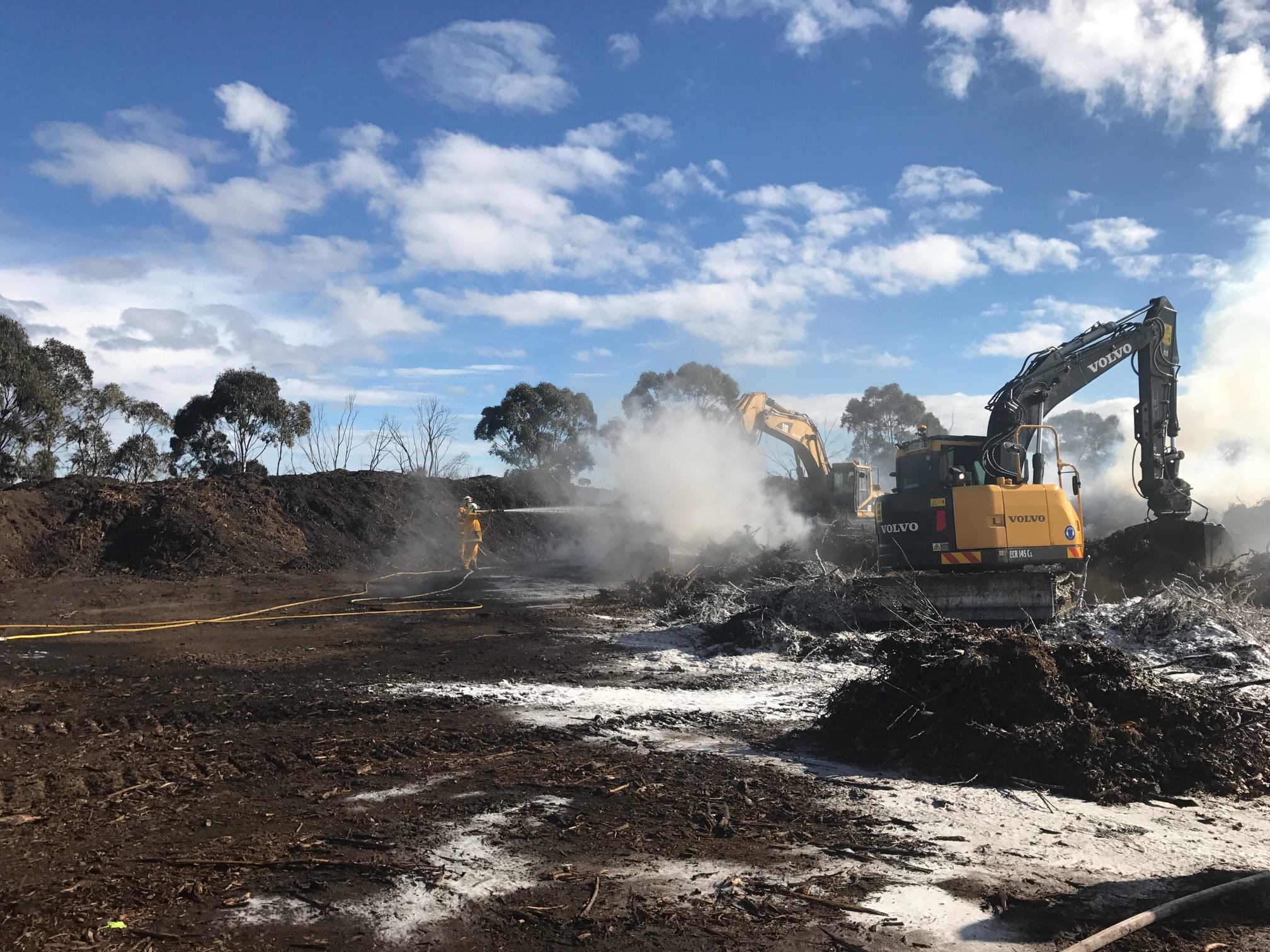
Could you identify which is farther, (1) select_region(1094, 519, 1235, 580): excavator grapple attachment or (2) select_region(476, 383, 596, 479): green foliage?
(2) select_region(476, 383, 596, 479): green foliage

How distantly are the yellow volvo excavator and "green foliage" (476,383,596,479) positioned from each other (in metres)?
20.0

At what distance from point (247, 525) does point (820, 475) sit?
17764mm

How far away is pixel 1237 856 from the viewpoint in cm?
462

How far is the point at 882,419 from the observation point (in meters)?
59.1

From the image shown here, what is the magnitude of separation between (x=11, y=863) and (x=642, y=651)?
8.46 meters

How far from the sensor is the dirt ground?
148 inches

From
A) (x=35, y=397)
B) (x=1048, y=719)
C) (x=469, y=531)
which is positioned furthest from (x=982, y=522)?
(x=35, y=397)

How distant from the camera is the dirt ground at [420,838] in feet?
12.3

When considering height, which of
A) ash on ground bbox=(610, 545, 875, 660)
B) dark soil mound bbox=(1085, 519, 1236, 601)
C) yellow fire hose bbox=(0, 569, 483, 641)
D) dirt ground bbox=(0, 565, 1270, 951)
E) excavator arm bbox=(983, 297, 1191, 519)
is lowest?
yellow fire hose bbox=(0, 569, 483, 641)

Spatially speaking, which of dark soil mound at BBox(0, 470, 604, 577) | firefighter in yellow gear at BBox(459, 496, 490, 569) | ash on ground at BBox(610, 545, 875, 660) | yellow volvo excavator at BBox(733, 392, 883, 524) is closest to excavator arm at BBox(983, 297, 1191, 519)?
ash on ground at BBox(610, 545, 875, 660)

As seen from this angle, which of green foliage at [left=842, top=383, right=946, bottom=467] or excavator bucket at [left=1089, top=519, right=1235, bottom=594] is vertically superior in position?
green foliage at [left=842, top=383, right=946, bottom=467]

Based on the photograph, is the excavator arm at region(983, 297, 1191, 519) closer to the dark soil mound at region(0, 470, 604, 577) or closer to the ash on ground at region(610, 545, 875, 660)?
the ash on ground at region(610, 545, 875, 660)

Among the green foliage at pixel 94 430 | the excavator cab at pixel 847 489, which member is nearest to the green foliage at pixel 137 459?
the green foliage at pixel 94 430

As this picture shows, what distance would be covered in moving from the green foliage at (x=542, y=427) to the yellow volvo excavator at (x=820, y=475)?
20.0 metres
